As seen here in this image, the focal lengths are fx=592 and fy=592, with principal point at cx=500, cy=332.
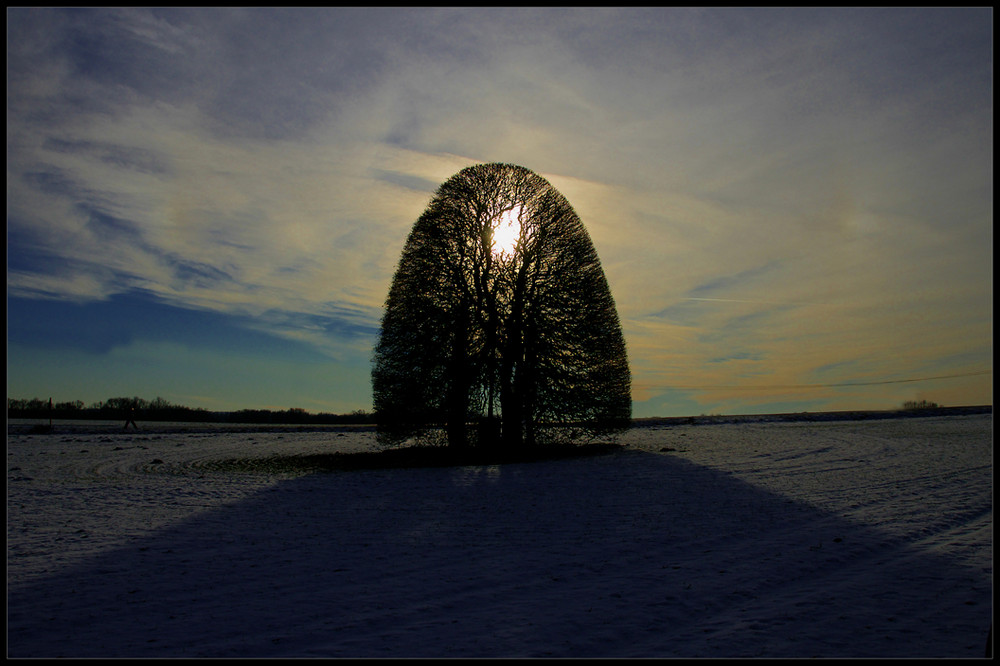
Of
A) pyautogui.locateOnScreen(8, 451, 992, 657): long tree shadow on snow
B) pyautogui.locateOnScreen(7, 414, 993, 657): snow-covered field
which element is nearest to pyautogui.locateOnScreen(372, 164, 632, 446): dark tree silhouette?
pyautogui.locateOnScreen(7, 414, 993, 657): snow-covered field

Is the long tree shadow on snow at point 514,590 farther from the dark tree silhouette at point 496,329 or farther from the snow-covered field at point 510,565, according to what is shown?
the dark tree silhouette at point 496,329

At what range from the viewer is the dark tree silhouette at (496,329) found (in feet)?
79.9

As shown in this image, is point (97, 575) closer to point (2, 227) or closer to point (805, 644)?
point (2, 227)

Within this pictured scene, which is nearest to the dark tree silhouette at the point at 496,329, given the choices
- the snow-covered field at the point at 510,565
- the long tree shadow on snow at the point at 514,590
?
the snow-covered field at the point at 510,565

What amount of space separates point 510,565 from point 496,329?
1648cm

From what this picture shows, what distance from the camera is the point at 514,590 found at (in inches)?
299

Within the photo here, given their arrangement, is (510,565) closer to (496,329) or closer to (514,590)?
(514,590)

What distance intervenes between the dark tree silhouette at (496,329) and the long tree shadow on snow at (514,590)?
38.6 ft

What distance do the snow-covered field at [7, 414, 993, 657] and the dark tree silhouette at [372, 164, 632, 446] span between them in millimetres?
6958

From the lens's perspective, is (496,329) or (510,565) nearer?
(510,565)

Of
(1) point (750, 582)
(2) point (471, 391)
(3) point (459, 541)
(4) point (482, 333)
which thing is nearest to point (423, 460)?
(2) point (471, 391)

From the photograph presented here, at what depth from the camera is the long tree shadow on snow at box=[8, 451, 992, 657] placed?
19.5 feet

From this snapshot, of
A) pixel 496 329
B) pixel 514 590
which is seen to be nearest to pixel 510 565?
pixel 514 590

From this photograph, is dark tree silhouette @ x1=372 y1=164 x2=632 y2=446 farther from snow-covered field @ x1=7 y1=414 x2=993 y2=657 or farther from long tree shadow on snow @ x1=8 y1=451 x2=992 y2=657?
long tree shadow on snow @ x1=8 y1=451 x2=992 y2=657
